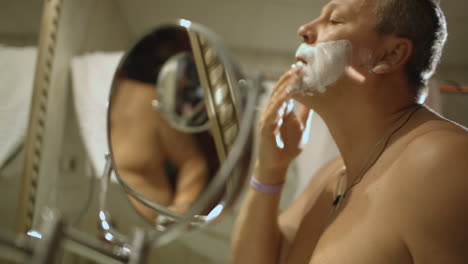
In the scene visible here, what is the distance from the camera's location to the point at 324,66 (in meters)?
0.59

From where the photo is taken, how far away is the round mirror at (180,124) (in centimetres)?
45

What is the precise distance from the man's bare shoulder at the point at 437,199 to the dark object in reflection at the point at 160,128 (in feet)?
0.84

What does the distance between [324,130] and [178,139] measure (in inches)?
20.5

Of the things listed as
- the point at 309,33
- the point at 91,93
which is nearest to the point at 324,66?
the point at 309,33

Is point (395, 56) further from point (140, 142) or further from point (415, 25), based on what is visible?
point (140, 142)

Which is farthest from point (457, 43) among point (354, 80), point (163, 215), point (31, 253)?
point (31, 253)


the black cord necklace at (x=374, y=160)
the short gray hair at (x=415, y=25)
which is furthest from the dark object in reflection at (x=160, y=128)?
the short gray hair at (x=415, y=25)

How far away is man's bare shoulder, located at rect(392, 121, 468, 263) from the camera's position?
1.37ft

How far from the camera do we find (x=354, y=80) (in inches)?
23.3

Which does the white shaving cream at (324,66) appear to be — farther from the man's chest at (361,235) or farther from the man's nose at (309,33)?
the man's chest at (361,235)

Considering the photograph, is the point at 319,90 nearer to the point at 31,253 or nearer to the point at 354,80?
the point at 354,80

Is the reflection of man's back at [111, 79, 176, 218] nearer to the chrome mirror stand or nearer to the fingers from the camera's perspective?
the chrome mirror stand

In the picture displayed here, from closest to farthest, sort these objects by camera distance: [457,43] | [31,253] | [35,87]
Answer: [31,253], [457,43], [35,87]

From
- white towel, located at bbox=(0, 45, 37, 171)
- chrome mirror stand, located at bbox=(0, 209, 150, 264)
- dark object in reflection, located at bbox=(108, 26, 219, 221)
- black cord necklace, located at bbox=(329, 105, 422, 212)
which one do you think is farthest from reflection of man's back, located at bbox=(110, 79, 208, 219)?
white towel, located at bbox=(0, 45, 37, 171)
